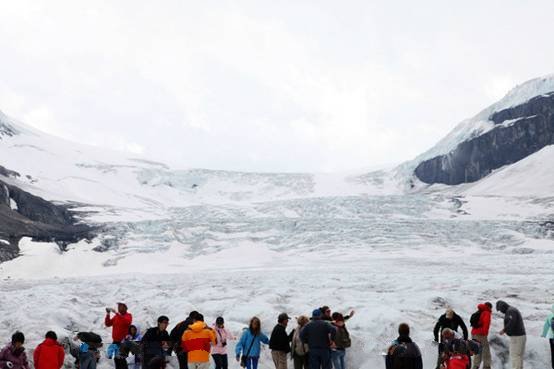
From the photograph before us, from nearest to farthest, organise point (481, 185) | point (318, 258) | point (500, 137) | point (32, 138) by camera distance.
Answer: point (318, 258), point (481, 185), point (500, 137), point (32, 138)

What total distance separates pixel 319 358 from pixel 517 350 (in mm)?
4121

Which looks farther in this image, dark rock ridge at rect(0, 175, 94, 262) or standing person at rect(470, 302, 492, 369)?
dark rock ridge at rect(0, 175, 94, 262)

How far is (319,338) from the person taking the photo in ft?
33.3

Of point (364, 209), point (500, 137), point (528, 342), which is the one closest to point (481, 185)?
point (500, 137)

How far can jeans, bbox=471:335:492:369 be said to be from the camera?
38.4 ft

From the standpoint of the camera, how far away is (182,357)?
1120 centimetres

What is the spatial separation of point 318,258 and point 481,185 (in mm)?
85894

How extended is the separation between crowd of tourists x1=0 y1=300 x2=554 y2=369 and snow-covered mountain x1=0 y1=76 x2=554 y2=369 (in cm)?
165

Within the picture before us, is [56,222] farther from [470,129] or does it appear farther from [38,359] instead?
[470,129]

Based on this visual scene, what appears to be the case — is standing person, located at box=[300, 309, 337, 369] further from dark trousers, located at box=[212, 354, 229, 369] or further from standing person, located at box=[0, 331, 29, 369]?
standing person, located at box=[0, 331, 29, 369]

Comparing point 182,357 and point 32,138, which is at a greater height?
point 32,138

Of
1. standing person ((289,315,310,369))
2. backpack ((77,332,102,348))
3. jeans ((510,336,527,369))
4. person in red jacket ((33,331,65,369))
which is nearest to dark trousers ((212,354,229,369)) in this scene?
standing person ((289,315,310,369))

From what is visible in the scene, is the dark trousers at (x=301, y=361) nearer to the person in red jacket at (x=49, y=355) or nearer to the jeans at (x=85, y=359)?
the jeans at (x=85, y=359)

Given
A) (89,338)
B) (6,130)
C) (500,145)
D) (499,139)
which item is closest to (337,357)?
(89,338)
